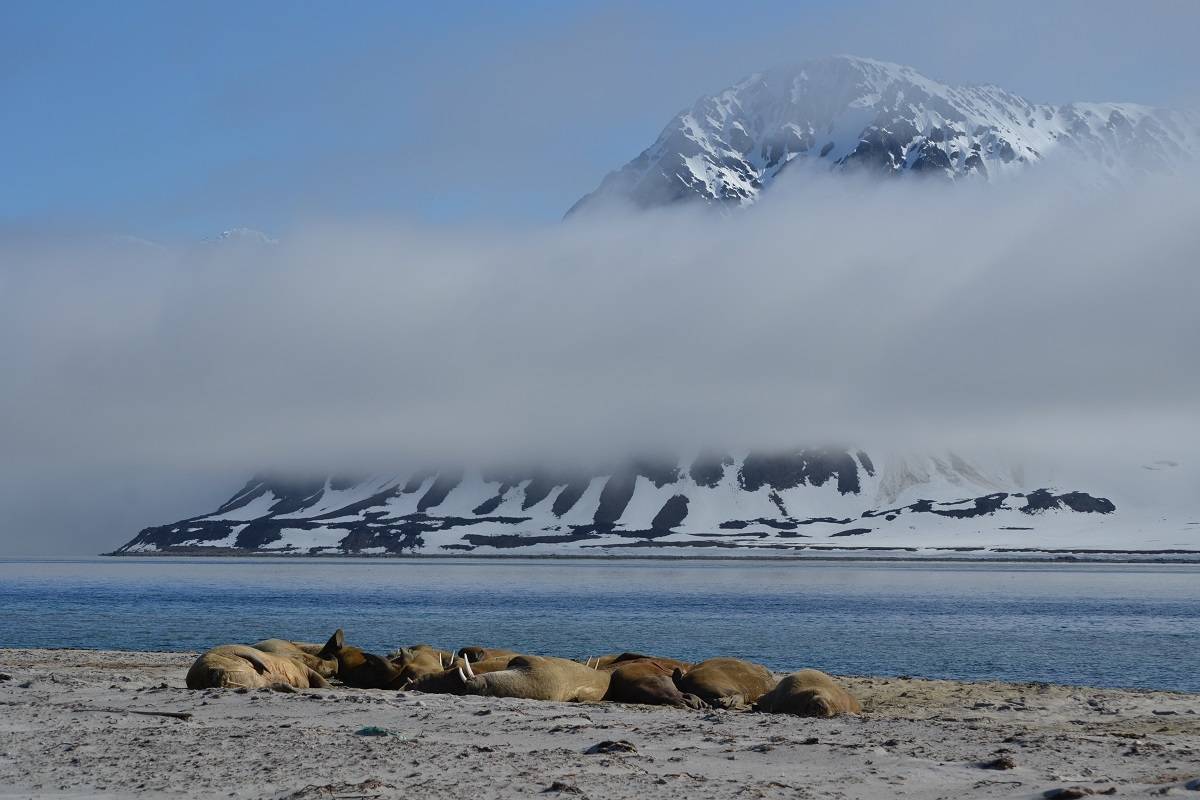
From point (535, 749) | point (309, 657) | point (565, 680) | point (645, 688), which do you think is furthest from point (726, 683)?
point (309, 657)

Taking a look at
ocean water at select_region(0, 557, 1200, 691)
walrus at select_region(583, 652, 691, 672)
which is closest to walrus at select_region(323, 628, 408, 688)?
walrus at select_region(583, 652, 691, 672)

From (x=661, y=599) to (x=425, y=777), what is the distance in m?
70.4

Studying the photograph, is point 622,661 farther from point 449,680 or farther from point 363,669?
point 363,669

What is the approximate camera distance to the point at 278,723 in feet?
59.3

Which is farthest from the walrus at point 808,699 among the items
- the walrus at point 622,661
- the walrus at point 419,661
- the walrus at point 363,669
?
the walrus at point 363,669

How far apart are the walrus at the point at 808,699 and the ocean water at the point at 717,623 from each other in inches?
525

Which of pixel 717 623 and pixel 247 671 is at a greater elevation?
pixel 247 671

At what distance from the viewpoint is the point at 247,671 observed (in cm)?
2341

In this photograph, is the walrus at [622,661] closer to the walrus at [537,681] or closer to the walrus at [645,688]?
the walrus at [645,688]

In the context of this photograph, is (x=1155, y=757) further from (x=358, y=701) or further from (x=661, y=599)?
(x=661, y=599)

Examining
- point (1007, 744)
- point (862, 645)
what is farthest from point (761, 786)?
point (862, 645)

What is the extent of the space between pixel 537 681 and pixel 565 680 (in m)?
0.62

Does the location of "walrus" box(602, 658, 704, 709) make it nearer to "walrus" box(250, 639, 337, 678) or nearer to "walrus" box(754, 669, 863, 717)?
"walrus" box(754, 669, 863, 717)

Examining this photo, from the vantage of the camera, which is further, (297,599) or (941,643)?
(297,599)
